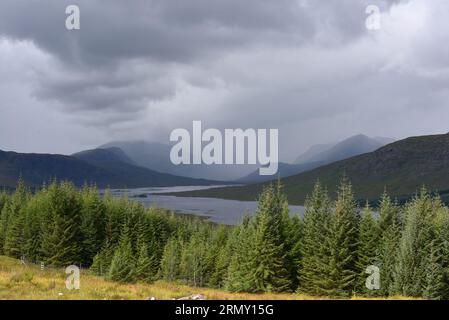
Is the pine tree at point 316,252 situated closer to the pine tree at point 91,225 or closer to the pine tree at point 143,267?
the pine tree at point 143,267

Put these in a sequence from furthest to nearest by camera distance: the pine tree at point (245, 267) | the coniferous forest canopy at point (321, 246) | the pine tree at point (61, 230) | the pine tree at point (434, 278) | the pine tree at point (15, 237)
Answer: the pine tree at point (15, 237) → the pine tree at point (61, 230) → the pine tree at point (245, 267) → the coniferous forest canopy at point (321, 246) → the pine tree at point (434, 278)

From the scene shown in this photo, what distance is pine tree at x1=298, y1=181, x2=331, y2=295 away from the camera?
48.2m

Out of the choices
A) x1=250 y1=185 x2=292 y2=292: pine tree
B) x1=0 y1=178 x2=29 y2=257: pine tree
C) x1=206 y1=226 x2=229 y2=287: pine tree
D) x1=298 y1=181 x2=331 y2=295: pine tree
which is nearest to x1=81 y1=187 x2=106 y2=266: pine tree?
x1=0 y1=178 x2=29 y2=257: pine tree

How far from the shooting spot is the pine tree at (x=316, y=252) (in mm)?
48156

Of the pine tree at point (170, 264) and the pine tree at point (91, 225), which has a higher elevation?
the pine tree at point (91, 225)

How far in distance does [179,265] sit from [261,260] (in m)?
40.9

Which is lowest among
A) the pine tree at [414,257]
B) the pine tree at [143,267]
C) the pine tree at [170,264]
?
the pine tree at [170,264]

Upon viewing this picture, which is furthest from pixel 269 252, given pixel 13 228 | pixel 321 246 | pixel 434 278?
pixel 13 228

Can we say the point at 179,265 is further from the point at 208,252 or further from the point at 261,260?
Answer: the point at 261,260

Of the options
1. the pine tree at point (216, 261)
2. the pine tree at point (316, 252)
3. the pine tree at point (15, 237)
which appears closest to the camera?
the pine tree at point (316, 252)

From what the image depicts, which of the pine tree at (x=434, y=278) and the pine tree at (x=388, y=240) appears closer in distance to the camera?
the pine tree at (x=434, y=278)

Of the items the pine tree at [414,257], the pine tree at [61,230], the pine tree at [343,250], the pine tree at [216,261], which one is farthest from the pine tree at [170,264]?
the pine tree at [414,257]
